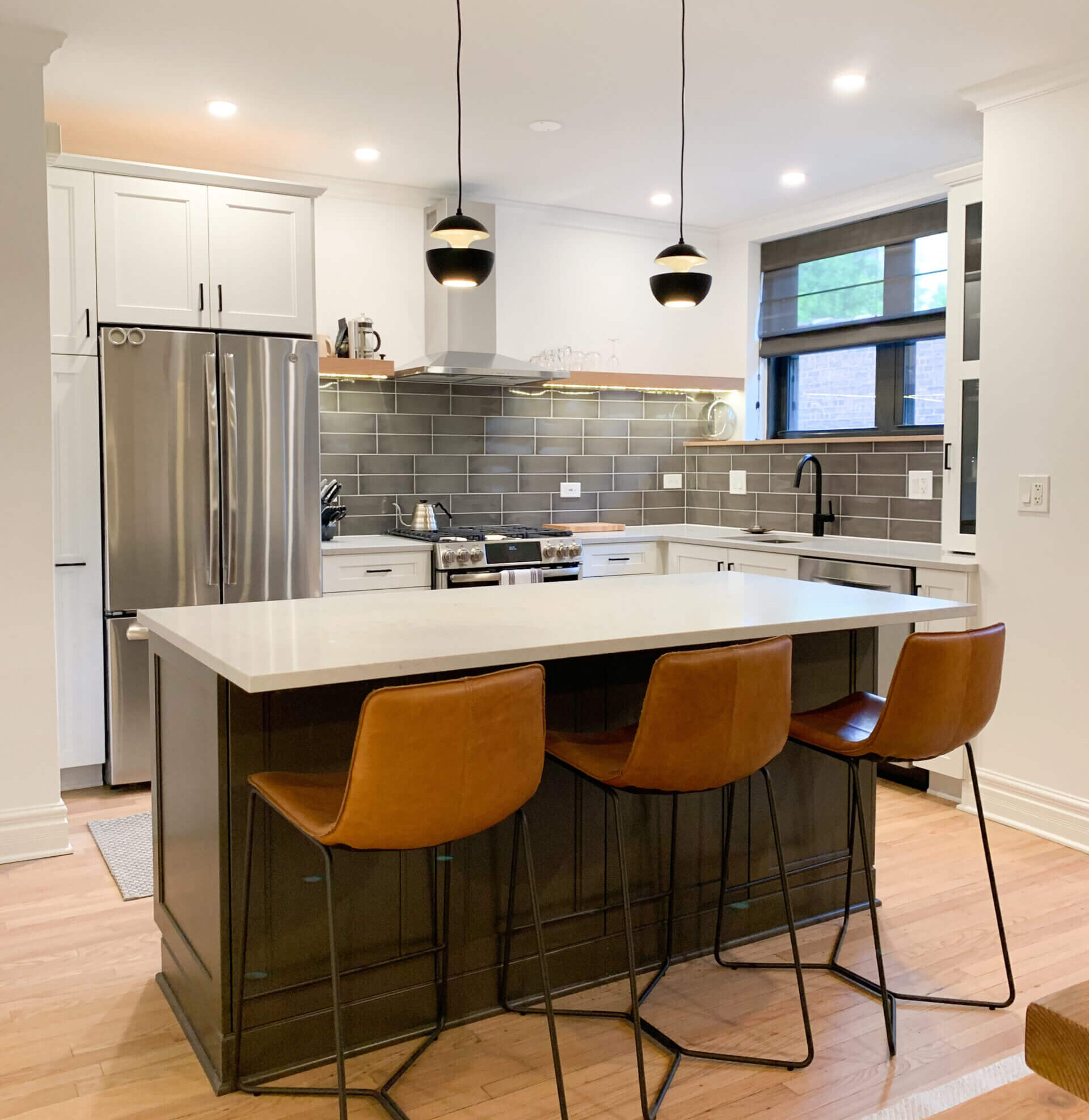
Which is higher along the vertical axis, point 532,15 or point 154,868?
point 532,15

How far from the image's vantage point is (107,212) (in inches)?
160

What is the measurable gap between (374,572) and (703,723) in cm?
283

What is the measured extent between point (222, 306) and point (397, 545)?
4.14ft

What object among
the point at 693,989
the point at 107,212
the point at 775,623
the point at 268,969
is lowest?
the point at 693,989

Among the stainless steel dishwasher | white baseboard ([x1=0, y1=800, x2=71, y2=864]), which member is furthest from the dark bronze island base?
the stainless steel dishwasher

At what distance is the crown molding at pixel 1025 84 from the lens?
3.56 metres

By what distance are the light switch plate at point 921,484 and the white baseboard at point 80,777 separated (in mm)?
3713

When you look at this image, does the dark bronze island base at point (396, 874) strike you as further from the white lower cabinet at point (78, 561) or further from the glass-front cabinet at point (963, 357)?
the white lower cabinet at point (78, 561)

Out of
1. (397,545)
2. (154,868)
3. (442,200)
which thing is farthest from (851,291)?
(154,868)

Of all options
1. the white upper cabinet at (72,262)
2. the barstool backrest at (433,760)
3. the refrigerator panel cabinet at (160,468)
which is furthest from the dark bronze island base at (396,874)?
the white upper cabinet at (72,262)

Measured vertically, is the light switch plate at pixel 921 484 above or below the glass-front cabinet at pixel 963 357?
below

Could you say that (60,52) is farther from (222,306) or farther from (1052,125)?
(1052,125)

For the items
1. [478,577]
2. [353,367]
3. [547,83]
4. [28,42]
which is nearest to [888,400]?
[478,577]

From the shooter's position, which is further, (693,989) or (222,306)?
(222,306)
